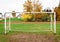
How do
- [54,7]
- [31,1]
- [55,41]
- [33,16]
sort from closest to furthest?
[55,41], [33,16], [54,7], [31,1]

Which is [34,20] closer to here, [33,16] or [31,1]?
[33,16]

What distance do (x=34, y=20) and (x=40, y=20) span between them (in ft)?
4.04

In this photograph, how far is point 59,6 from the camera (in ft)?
165

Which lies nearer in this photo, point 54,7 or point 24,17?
point 24,17

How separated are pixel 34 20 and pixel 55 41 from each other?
23385mm

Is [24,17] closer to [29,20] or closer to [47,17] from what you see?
[29,20]

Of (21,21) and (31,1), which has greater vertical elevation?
(31,1)

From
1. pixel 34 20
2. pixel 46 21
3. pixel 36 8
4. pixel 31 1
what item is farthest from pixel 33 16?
pixel 31 1

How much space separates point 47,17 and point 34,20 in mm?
2326

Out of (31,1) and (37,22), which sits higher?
(31,1)

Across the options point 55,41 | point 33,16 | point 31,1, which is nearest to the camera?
point 55,41

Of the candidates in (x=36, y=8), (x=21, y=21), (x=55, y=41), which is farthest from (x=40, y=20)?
(x=55, y=41)

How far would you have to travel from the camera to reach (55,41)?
43.9ft

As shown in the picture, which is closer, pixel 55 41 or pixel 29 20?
pixel 55 41
